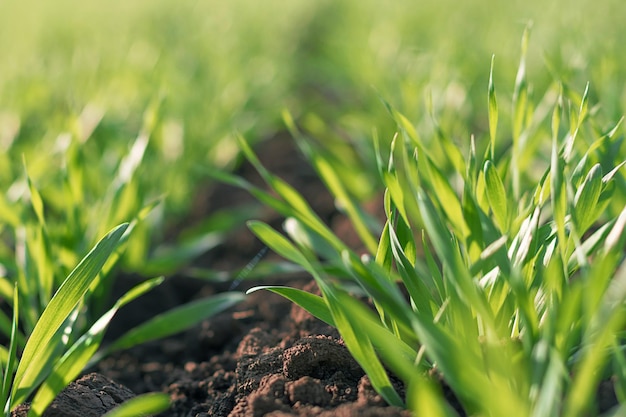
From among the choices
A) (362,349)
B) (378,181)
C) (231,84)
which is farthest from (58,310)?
(231,84)

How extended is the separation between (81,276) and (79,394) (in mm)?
231

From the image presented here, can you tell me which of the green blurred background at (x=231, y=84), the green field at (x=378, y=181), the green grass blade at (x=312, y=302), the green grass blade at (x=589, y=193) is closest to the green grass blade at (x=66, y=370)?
the green field at (x=378, y=181)

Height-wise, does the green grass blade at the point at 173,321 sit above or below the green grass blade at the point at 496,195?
below

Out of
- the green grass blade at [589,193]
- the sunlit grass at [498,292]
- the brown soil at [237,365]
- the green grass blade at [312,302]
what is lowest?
the brown soil at [237,365]

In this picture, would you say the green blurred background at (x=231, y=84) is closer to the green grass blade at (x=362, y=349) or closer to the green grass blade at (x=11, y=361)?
the green grass blade at (x=362, y=349)

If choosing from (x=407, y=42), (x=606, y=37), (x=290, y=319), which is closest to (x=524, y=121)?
(x=290, y=319)

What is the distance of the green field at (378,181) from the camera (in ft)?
3.47

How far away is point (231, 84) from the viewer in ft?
12.3

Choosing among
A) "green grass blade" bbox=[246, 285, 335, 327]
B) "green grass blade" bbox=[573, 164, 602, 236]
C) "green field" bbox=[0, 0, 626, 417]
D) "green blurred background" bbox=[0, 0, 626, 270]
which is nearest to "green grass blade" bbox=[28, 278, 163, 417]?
"green field" bbox=[0, 0, 626, 417]

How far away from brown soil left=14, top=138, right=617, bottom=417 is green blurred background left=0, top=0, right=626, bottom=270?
28 cm

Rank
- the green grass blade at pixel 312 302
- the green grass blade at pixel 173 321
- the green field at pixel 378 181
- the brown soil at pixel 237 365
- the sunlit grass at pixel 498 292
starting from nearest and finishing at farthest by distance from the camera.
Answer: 1. the sunlit grass at pixel 498 292
2. the green field at pixel 378 181
3. the brown soil at pixel 237 365
4. the green grass blade at pixel 312 302
5. the green grass blade at pixel 173 321

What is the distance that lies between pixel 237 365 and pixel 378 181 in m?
1.34

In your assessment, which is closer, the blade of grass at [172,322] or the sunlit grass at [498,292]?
the sunlit grass at [498,292]

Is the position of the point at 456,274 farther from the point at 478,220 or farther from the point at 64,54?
the point at 64,54
